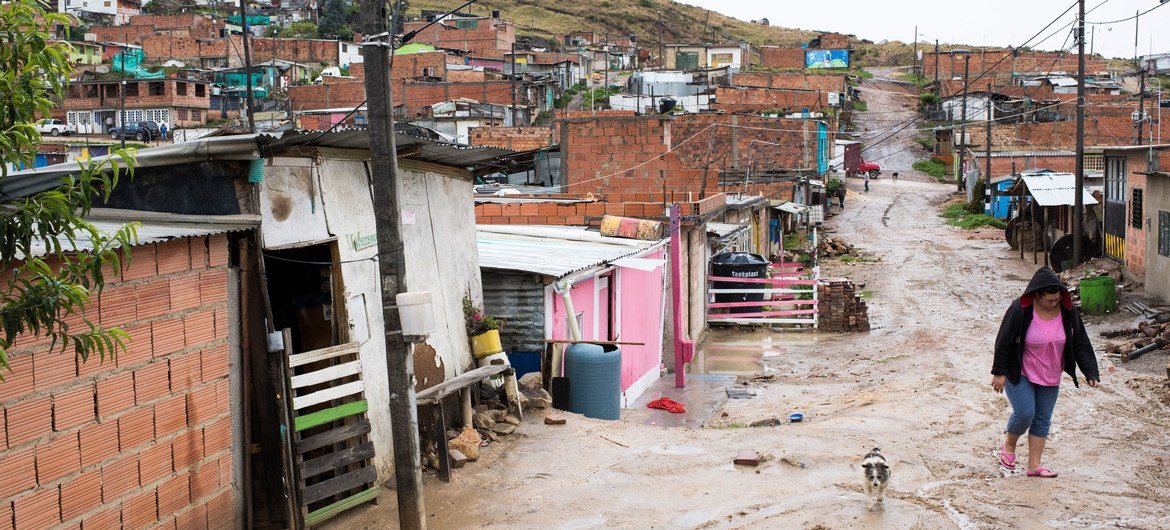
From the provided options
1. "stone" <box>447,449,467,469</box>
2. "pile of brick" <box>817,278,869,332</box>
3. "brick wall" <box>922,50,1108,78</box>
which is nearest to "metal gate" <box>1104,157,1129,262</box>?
"pile of brick" <box>817,278,869,332</box>

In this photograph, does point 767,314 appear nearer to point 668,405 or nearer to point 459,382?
point 668,405

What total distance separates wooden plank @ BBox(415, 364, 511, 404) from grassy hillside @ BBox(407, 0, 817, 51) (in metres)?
99.4

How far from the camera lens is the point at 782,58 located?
279 feet

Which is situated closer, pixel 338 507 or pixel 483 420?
pixel 338 507

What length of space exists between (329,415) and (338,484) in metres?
0.51

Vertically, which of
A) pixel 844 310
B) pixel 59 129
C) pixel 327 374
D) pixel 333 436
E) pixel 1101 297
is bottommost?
pixel 844 310

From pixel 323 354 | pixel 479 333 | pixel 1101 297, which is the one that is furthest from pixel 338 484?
pixel 1101 297

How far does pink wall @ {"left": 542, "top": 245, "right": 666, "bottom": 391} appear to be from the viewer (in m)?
13.9

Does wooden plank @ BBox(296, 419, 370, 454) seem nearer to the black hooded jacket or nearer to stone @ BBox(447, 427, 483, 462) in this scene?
stone @ BBox(447, 427, 483, 462)

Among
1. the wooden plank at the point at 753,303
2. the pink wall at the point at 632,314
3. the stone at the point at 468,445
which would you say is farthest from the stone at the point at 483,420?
the wooden plank at the point at 753,303

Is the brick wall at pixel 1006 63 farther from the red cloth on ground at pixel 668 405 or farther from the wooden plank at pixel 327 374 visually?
the wooden plank at pixel 327 374

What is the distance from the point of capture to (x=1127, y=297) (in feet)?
69.7

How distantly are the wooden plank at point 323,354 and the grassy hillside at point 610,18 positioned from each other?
3999 inches

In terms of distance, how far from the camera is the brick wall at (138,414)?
568 cm
